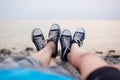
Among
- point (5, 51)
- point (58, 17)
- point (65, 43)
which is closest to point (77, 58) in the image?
point (65, 43)

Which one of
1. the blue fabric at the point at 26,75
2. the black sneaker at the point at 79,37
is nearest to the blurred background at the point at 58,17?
the black sneaker at the point at 79,37

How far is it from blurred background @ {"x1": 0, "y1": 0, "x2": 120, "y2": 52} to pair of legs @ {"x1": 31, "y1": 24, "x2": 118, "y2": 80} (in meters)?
0.29

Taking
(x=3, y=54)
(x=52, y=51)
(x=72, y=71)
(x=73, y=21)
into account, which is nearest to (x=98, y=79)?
(x=72, y=71)

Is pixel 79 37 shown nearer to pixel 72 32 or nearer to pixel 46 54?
pixel 72 32

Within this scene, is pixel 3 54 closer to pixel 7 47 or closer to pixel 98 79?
pixel 7 47

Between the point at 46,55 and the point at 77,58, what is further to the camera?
the point at 46,55

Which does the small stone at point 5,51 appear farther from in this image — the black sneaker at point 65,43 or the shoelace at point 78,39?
the shoelace at point 78,39

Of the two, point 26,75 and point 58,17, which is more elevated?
point 58,17

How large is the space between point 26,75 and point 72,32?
3.89ft

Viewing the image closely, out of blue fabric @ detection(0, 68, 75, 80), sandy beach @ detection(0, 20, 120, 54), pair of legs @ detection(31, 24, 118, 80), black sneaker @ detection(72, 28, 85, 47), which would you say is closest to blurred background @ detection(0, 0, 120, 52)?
sandy beach @ detection(0, 20, 120, 54)

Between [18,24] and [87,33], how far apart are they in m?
0.62

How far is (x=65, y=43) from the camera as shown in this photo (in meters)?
1.57

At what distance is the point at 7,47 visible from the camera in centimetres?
169

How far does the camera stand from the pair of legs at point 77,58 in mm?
820
